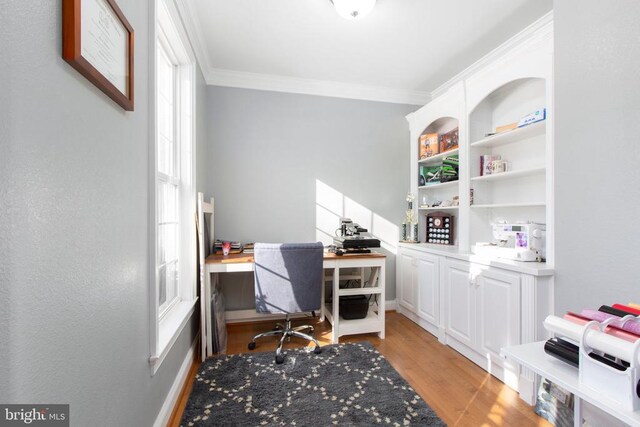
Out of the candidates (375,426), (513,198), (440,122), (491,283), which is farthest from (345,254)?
(440,122)

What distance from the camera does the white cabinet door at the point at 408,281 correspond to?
303 cm

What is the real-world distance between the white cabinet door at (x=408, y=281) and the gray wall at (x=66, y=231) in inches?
101

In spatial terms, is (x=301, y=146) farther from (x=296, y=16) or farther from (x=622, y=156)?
(x=622, y=156)

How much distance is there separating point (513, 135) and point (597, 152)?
881mm

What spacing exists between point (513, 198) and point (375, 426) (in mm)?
2182

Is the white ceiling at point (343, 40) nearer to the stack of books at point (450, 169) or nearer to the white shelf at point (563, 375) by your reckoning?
the stack of books at point (450, 169)

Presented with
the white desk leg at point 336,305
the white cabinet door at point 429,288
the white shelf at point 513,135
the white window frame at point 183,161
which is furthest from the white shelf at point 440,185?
the white window frame at point 183,161

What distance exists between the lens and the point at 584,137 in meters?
1.55

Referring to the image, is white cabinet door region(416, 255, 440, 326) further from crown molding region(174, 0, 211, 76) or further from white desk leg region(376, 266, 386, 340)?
crown molding region(174, 0, 211, 76)

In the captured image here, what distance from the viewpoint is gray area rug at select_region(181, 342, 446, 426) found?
63.9 inches

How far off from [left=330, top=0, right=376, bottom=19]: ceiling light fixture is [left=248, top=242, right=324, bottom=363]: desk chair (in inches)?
68.4

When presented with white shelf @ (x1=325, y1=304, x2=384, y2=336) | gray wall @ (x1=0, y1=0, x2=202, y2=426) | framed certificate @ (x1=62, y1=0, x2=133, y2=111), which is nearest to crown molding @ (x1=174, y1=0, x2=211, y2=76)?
gray wall @ (x1=0, y1=0, x2=202, y2=426)

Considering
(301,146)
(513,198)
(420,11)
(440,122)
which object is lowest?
(513,198)

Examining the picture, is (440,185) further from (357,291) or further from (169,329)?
(169,329)
